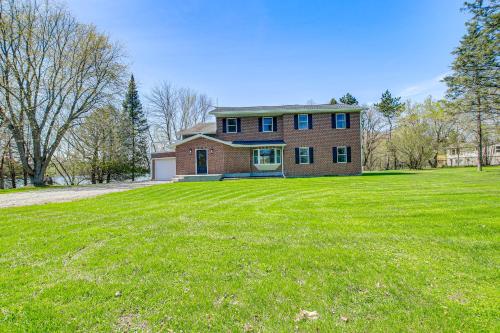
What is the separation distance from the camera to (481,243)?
13.0 ft

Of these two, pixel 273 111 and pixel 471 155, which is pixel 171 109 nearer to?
pixel 273 111

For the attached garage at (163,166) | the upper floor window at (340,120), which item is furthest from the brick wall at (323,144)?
the attached garage at (163,166)

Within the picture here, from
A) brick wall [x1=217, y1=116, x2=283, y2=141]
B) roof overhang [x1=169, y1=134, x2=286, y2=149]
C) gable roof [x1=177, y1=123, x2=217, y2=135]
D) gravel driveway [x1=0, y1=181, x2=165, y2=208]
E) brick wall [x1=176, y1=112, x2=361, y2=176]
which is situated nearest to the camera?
gravel driveway [x1=0, y1=181, x2=165, y2=208]

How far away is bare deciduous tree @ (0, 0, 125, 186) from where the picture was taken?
1788cm

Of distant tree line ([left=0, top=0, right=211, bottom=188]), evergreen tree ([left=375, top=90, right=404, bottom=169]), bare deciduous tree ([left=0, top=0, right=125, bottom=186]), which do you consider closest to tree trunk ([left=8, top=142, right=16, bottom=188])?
distant tree line ([left=0, top=0, right=211, bottom=188])

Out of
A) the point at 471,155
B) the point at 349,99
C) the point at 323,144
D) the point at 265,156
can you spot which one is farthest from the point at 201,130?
the point at 471,155

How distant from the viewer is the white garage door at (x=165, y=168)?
24500 millimetres

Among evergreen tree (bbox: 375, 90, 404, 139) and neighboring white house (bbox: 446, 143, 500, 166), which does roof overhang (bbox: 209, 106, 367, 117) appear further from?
neighboring white house (bbox: 446, 143, 500, 166)

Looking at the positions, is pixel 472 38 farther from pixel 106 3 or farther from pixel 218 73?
pixel 106 3

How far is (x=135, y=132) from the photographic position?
109 feet

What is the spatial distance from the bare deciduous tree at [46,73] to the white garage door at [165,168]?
24.0 ft

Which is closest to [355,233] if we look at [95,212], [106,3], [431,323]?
[431,323]

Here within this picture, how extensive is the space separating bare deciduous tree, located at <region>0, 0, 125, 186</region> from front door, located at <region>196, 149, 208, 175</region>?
9.81 m

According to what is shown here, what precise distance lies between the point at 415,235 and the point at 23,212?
10.0m
